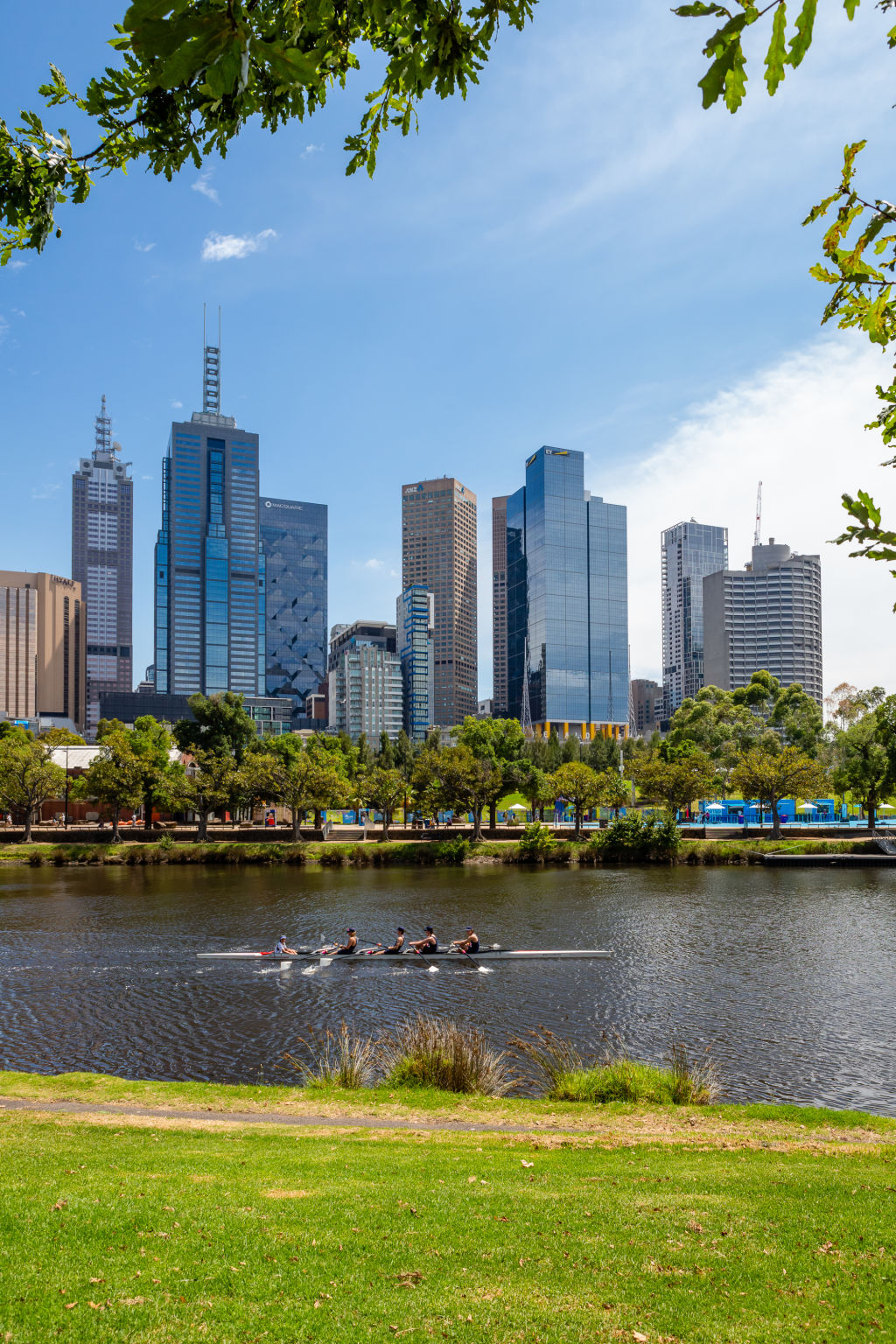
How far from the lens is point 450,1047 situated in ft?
56.6

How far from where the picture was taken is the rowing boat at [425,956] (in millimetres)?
32344

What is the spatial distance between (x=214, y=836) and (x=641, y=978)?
189ft

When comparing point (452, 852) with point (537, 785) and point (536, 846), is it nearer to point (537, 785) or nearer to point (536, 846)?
point (536, 846)

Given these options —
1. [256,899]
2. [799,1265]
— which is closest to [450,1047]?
[799,1265]

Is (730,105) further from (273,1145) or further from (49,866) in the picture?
(49,866)

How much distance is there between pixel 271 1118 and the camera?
1451 centimetres

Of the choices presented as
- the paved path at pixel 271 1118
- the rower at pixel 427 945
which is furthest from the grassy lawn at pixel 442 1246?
the rower at pixel 427 945

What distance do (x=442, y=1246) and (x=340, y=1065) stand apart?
10.9 meters

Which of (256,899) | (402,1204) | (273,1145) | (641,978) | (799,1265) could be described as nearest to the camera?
(799,1265)

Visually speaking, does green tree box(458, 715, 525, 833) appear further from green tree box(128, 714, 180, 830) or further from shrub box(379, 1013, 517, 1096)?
shrub box(379, 1013, 517, 1096)

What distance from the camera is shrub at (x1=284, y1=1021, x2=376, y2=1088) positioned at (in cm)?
1711

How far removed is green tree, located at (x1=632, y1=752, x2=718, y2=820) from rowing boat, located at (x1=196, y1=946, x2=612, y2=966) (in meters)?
→ 47.0

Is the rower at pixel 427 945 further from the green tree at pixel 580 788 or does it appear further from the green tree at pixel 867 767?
the green tree at pixel 867 767

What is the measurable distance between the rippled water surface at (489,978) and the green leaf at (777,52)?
19.4 meters
